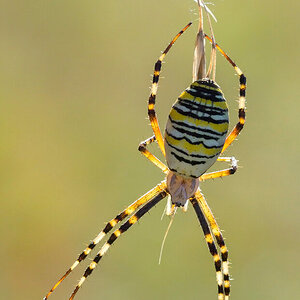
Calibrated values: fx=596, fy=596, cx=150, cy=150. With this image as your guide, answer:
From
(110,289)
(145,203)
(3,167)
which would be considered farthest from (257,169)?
(145,203)

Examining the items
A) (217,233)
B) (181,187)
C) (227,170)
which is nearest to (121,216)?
(181,187)

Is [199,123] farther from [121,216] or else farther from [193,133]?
[121,216]

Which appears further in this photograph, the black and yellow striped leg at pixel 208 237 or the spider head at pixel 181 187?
the black and yellow striped leg at pixel 208 237

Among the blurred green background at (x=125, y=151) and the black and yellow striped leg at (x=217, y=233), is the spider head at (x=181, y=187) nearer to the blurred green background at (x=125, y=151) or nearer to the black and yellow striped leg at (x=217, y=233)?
the black and yellow striped leg at (x=217, y=233)

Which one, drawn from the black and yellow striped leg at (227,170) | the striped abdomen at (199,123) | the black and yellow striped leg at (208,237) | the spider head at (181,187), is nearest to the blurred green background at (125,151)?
the black and yellow striped leg at (208,237)

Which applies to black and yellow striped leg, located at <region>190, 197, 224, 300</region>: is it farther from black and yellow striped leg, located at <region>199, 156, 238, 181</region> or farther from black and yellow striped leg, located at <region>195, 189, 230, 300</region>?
black and yellow striped leg, located at <region>199, 156, 238, 181</region>

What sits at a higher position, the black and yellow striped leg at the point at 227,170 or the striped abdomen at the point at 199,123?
the black and yellow striped leg at the point at 227,170

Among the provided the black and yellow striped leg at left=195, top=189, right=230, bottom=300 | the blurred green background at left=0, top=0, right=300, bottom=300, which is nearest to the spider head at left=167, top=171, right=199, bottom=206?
the black and yellow striped leg at left=195, top=189, right=230, bottom=300
